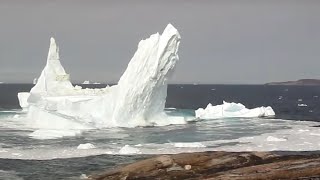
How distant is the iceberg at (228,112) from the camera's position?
241ft

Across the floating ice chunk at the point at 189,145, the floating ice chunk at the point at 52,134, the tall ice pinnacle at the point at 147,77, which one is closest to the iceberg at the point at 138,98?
the tall ice pinnacle at the point at 147,77

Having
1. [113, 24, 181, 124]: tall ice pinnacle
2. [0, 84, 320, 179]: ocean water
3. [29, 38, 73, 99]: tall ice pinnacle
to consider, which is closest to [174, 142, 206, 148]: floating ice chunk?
[0, 84, 320, 179]: ocean water

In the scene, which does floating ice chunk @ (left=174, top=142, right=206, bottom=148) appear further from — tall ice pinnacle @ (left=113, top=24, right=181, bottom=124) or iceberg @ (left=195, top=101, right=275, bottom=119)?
iceberg @ (left=195, top=101, right=275, bottom=119)

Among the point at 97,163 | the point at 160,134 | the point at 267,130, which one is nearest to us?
the point at 97,163

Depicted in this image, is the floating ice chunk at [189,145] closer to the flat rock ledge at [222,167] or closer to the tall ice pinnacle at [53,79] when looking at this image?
the flat rock ledge at [222,167]

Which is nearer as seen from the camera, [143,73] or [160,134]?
[160,134]

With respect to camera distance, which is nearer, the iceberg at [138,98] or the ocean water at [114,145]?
the ocean water at [114,145]

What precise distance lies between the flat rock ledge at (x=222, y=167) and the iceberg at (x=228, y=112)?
50024 mm

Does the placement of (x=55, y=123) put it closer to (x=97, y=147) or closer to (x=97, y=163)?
(x=97, y=147)

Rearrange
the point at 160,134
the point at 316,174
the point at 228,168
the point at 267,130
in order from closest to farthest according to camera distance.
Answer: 1. the point at 316,174
2. the point at 228,168
3. the point at 160,134
4. the point at 267,130

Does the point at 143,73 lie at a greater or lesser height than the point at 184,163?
greater

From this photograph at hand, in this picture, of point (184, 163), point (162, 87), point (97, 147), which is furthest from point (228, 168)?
point (162, 87)

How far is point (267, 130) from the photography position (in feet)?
164

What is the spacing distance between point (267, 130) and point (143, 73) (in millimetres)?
→ 14344
